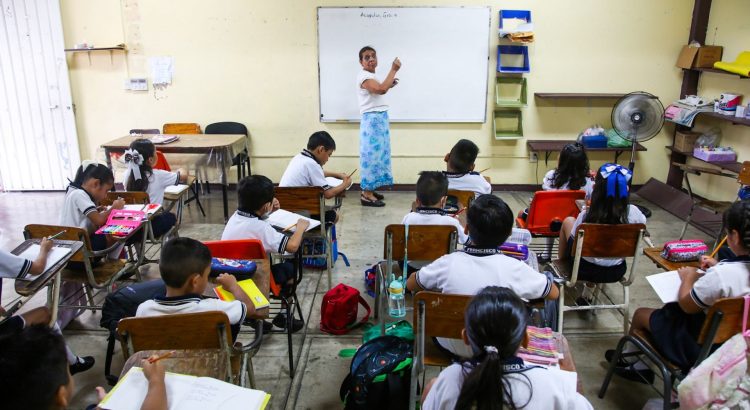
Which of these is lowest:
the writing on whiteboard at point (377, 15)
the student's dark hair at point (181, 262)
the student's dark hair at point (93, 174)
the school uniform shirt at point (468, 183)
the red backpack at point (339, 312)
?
the red backpack at point (339, 312)

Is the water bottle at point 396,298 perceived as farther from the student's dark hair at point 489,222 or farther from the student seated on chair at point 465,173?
the student seated on chair at point 465,173

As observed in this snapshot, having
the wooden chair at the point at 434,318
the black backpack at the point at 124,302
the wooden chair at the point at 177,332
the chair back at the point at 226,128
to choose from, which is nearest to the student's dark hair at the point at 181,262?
the wooden chair at the point at 177,332

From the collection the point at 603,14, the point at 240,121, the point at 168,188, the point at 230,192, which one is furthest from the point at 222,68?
the point at 603,14

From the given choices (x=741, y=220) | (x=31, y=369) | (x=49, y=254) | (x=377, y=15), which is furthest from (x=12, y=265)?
(x=377, y=15)

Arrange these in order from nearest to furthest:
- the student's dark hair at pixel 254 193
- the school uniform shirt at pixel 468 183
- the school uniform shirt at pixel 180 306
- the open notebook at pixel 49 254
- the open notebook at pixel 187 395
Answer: the open notebook at pixel 187 395
the school uniform shirt at pixel 180 306
the open notebook at pixel 49 254
the student's dark hair at pixel 254 193
the school uniform shirt at pixel 468 183

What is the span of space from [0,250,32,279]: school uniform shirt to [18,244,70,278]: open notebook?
0.08m

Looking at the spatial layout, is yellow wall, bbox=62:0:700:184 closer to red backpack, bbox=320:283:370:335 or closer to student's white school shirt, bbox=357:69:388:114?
student's white school shirt, bbox=357:69:388:114

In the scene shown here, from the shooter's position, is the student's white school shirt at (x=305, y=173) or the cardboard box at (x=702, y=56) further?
the cardboard box at (x=702, y=56)

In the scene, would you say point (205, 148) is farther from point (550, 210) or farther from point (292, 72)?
point (550, 210)

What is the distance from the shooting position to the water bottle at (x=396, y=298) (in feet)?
8.28

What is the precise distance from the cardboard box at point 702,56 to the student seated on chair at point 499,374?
532 centimetres

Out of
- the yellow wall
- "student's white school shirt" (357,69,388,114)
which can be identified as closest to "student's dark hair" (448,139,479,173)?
"student's white school shirt" (357,69,388,114)

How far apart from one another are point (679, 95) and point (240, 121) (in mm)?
5008

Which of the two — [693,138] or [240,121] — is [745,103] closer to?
[693,138]
